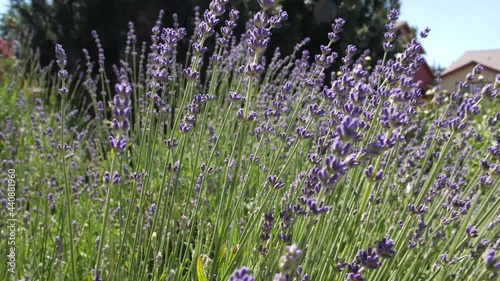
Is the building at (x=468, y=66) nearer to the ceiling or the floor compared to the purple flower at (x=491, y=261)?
nearer to the ceiling

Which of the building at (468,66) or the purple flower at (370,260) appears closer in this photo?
the purple flower at (370,260)

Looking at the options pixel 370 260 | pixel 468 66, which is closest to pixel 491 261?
pixel 370 260

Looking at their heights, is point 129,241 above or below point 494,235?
below

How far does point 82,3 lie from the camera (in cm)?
725

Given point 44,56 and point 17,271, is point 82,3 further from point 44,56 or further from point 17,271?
point 17,271

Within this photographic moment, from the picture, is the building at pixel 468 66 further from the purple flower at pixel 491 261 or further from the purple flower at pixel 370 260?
the purple flower at pixel 370 260

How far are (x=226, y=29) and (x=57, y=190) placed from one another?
1.70m

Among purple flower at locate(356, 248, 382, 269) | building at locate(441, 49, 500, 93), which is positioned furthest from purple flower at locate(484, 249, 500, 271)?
building at locate(441, 49, 500, 93)

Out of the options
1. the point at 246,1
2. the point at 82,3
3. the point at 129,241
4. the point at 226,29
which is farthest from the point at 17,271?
the point at 82,3

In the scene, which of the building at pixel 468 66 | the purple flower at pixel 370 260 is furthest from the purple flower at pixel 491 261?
the building at pixel 468 66

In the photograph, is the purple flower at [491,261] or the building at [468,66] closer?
the purple flower at [491,261]

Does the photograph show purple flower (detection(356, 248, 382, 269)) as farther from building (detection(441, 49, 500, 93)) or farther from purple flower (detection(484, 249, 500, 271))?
building (detection(441, 49, 500, 93))

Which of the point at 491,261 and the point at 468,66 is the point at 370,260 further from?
the point at 468,66

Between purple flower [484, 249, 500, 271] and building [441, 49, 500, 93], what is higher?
building [441, 49, 500, 93]
